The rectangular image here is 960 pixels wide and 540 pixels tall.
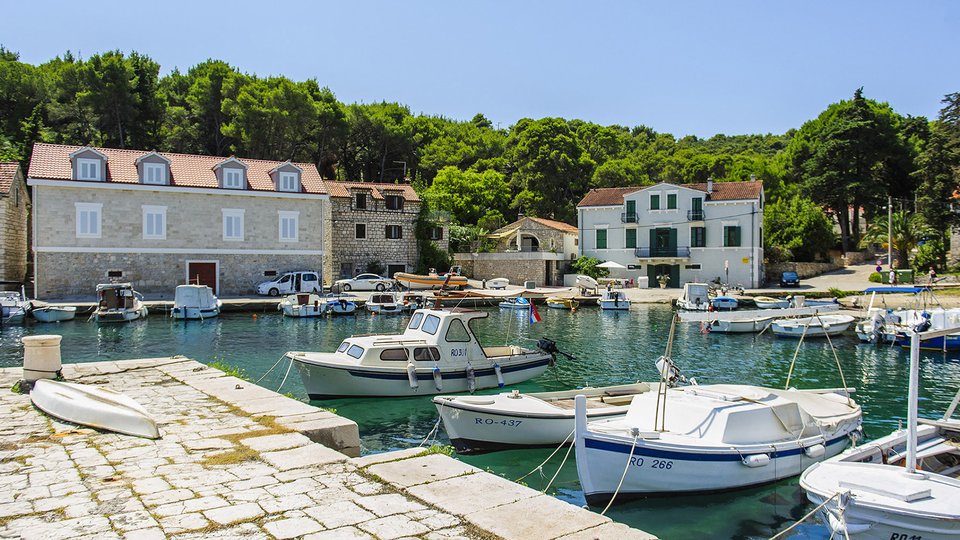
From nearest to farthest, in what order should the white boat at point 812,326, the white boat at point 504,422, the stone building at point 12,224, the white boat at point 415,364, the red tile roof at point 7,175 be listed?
the white boat at point 504,422
the white boat at point 415,364
the white boat at point 812,326
the stone building at point 12,224
the red tile roof at point 7,175

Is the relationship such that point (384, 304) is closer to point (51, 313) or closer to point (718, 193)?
point (51, 313)

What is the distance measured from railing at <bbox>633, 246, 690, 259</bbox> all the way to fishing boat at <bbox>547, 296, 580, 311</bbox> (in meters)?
12.4

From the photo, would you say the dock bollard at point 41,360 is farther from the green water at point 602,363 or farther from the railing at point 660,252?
the railing at point 660,252

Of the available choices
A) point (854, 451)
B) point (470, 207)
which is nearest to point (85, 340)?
point (854, 451)

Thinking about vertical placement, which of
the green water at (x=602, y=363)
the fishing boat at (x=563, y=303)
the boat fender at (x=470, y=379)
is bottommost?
the green water at (x=602, y=363)

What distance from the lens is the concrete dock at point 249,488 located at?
5.01m

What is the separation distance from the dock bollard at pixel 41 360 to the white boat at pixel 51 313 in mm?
24456

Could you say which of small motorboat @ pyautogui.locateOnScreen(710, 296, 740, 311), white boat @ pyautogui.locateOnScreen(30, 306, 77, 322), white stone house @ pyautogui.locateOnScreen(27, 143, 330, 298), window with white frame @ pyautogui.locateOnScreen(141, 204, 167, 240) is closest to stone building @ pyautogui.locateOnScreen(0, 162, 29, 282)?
white stone house @ pyautogui.locateOnScreen(27, 143, 330, 298)

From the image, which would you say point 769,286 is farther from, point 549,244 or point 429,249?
point 429,249

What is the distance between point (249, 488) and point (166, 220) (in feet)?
123

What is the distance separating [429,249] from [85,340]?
92.1 ft

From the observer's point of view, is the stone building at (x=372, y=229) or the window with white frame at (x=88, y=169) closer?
the window with white frame at (x=88, y=169)

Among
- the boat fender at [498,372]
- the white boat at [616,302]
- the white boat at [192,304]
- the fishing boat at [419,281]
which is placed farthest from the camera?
the fishing boat at [419,281]

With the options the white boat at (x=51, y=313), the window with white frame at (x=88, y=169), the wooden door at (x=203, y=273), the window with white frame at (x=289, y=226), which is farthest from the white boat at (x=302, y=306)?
the window with white frame at (x=88, y=169)
